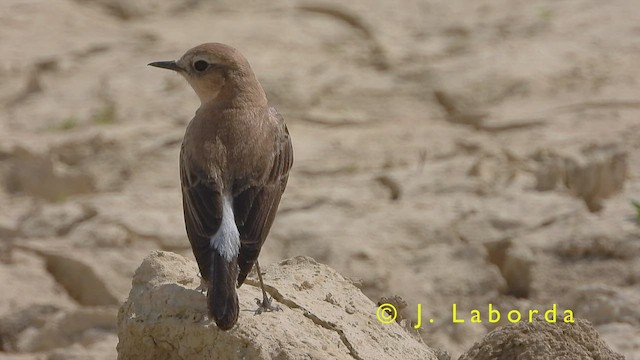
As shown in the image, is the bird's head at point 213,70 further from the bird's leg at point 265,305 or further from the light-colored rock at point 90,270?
the light-colored rock at point 90,270

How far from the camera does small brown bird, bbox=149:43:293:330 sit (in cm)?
592

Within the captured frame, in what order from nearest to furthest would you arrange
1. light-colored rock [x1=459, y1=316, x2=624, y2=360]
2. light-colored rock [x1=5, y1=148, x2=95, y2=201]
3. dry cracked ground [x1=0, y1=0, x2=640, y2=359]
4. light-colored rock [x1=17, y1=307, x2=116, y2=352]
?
1. light-colored rock [x1=459, y1=316, x2=624, y2=360]
2. light-colored rock [x1=17, y1=307, x2=116, y2=352]
3. dry cracked ground [x1=0, y1=0, x2=640, y2=359]
4. light-colored rock [x1=5, y1=148, x2=95, y2=201]

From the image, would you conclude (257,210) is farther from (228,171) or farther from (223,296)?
(223,296)

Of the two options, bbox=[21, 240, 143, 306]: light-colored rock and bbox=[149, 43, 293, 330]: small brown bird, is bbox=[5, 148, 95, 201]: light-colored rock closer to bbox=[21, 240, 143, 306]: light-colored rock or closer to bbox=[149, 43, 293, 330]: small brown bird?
bbox=[21, 240, 143, 306]: light-colored rock

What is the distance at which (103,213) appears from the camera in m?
10.3

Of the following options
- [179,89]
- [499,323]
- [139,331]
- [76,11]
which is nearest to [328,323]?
[139,331]

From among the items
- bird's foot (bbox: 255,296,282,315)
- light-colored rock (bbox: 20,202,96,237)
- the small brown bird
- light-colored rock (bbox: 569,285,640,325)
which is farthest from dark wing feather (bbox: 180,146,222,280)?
light-colored rock (bbox: 20,202,96,237)

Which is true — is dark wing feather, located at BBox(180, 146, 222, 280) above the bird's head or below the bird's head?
below

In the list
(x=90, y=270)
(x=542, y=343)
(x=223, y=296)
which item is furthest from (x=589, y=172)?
(x=223, y=296)

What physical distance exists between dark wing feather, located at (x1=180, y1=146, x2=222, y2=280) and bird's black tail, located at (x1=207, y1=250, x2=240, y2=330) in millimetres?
58

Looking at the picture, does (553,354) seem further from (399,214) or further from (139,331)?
(399,214)

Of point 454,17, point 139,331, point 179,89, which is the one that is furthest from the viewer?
Answer: point 454,17

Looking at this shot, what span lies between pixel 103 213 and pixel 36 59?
261 cm

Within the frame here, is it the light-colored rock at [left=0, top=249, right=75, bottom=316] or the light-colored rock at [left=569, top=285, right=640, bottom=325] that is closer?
the light-colored rock at [left=569, top=285, right=640, bottom=325]
